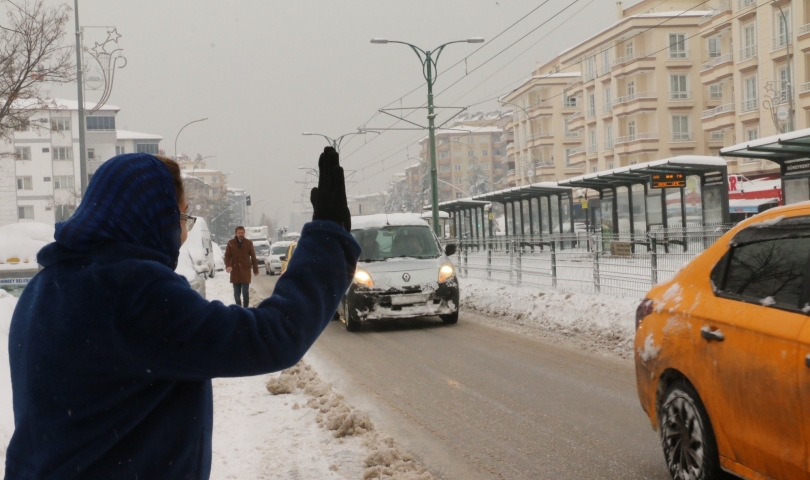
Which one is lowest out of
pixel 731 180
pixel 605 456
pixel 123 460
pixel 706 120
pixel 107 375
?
pixel 605 456

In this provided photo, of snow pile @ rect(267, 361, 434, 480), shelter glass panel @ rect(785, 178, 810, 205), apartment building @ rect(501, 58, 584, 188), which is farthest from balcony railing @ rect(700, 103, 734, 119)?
snow pile @ rect(267, 361, 434, 480)

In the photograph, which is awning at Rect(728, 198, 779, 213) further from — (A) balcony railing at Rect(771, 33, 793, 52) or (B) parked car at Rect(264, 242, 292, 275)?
(B) parked car at Rect(264, 242, 292, 275)

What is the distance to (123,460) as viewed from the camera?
1768 mm

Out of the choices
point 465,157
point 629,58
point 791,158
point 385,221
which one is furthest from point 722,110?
point 465,157

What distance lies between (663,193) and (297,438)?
74.4ft

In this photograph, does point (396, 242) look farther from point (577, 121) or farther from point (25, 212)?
point (25, 212)

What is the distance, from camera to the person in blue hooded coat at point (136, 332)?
1.68m

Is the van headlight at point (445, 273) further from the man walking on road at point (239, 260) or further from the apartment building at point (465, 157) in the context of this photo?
the apartment building at point (465, 157)

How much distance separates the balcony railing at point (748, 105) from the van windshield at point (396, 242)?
134ft

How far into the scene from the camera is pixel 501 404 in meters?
7.75

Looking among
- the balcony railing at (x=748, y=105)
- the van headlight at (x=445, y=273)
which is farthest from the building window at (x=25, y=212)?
the van headlight at (x=445, y=273)

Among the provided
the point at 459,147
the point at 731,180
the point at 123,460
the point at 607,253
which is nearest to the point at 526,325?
the point at 607,253

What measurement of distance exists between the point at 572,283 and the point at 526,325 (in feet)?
8.46

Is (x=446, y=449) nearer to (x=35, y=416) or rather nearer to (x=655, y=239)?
(x=35, y=416)
